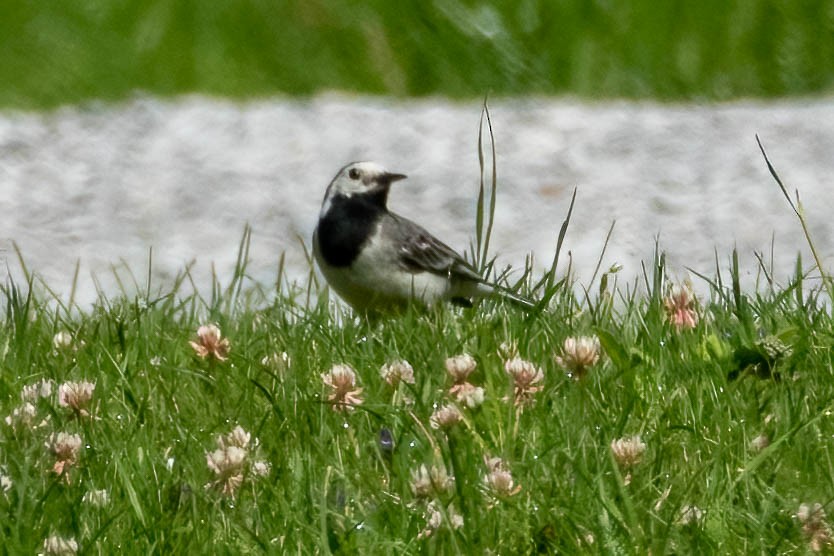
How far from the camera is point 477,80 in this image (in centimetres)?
920

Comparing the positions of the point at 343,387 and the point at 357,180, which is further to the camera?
the point at 357,180

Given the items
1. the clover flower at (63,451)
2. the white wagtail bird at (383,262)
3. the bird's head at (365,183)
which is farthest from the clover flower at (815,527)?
the bird's head at (365,183)

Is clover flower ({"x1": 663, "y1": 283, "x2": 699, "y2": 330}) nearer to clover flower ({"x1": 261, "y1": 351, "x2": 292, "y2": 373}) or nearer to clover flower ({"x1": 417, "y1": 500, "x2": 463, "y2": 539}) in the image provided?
clover flower ({"x1": 261, "y1": 351, "x2": 292, "y2": 373})

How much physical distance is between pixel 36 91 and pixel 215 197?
1911mm

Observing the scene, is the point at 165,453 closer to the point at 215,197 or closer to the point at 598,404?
the point at 598,404

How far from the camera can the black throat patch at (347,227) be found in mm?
5594

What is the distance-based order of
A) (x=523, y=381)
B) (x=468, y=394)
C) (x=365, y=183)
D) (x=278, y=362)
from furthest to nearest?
(x=365, y=183)
(x=278, y=362)
(x=523, y=381)
(x=468, y=394)

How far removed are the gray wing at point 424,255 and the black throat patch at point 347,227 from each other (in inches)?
3.7

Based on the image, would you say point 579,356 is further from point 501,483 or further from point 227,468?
point 227,468

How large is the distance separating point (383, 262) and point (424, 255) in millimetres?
202

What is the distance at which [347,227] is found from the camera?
577 cm

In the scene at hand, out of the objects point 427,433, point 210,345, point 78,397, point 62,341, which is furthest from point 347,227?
point 427,433

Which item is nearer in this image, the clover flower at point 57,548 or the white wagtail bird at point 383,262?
the clover flower at point 57,548

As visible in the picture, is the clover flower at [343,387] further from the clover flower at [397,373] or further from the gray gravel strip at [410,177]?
the gray gravel strip at [410,177]
